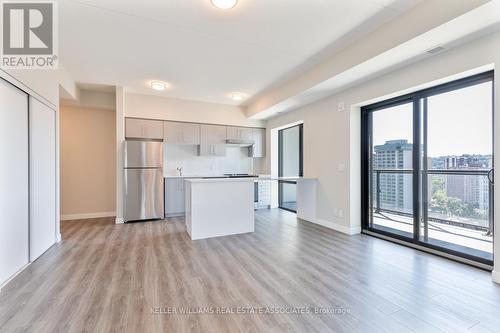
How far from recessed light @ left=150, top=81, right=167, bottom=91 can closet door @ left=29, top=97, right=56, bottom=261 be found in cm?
167

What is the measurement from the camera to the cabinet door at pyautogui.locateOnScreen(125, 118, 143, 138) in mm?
4996

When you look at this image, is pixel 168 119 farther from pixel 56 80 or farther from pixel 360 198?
pixel 360 198

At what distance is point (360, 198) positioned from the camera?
4.02 m

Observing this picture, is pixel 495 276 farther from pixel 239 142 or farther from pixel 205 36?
pixel 239 142

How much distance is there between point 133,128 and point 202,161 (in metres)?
1.83

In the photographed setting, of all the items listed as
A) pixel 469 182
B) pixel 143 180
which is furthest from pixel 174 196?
pixel 469 182

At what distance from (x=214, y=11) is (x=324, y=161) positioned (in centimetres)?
317

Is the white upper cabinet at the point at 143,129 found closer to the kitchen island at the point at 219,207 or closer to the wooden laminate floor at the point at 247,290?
the kitchen island at the point at 219,207

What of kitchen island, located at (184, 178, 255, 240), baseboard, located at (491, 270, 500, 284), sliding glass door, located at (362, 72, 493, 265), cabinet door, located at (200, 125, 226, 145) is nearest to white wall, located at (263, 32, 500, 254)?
baseboard, located at (491, 270, 500, 284)

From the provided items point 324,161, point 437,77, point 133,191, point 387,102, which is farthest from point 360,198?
point 133,191

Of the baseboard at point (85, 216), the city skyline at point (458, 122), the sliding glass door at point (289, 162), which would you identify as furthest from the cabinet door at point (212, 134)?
the city skyline at point (458, 122)

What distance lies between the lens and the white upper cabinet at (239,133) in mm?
6055

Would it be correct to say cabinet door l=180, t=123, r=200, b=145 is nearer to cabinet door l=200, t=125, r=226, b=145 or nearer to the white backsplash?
cabinet door l=200, t=125, r=226, b=145

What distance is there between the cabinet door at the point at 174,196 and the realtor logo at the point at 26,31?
121 inches
